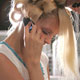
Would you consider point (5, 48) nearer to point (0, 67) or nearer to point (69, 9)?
point (0, 67)

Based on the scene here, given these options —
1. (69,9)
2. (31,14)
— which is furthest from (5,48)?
(69,9)

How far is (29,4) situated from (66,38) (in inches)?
7.6

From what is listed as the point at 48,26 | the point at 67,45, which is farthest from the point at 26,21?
the point at 67,45

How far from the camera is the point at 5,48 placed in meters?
0.70

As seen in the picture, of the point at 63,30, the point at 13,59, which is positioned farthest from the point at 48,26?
the point at 13,59

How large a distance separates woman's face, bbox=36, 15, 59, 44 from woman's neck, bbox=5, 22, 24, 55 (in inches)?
3.3

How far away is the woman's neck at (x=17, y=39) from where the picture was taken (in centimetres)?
73

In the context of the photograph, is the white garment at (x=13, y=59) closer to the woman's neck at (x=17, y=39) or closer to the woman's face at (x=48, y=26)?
the woman's neck at (x=17, y=39)

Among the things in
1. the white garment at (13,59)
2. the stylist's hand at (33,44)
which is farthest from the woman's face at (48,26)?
the white garment at (13,59)

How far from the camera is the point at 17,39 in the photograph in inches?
28.9

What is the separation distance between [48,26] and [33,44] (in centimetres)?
9

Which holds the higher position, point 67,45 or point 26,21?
point 26,21

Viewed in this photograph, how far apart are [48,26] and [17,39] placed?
0.44 feet

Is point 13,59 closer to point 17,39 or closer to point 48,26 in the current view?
point 17,39
